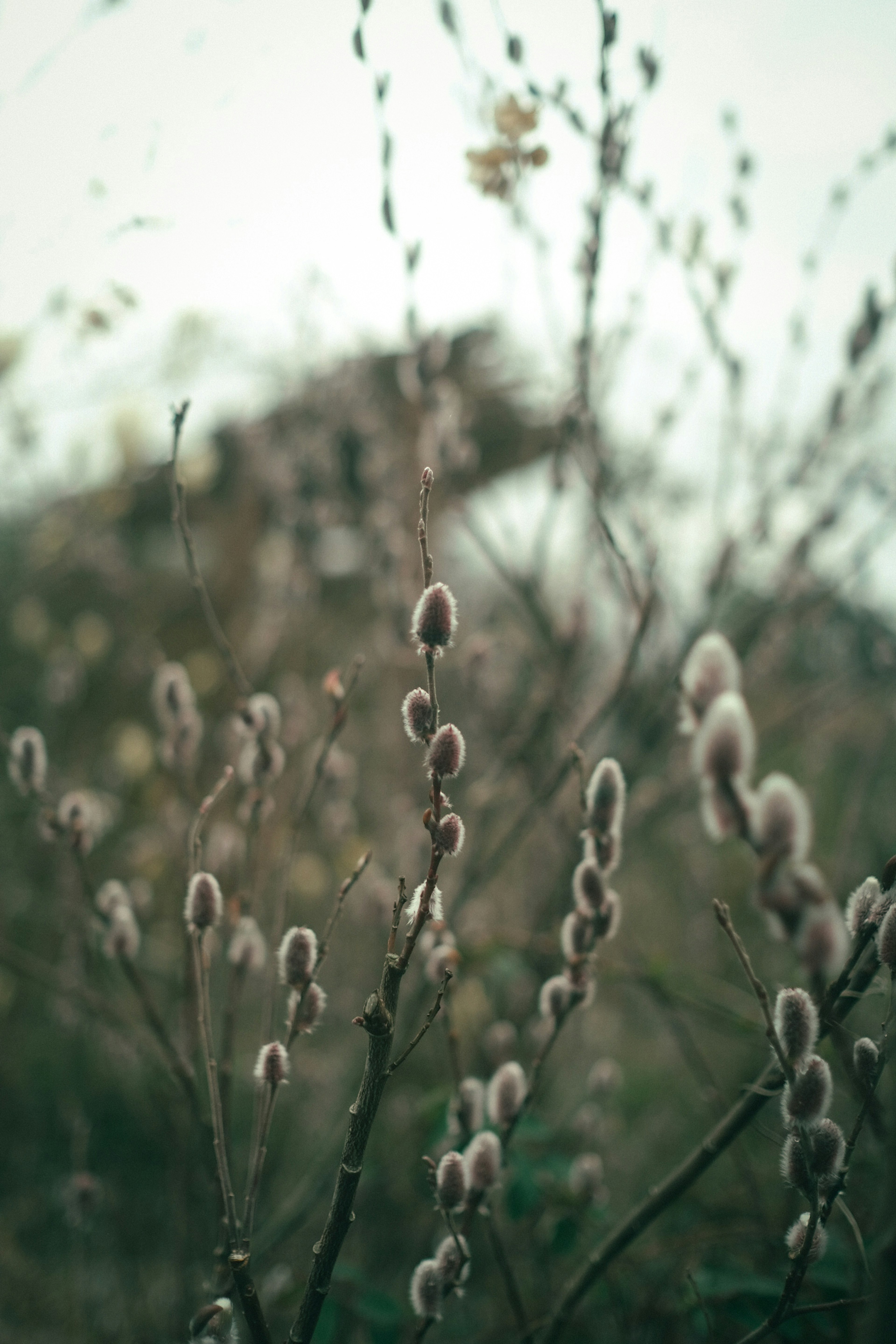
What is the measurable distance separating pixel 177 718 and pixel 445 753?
52 cm

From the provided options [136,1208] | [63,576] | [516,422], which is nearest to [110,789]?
[63,576]

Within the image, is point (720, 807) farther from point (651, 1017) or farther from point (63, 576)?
point (63, 576)

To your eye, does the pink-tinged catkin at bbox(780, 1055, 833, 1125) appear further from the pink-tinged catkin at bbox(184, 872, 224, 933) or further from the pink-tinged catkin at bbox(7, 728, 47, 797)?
the pink-tinged catkin at bbox(7, 728, 47, 797)

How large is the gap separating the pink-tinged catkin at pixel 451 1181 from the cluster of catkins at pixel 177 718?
0.56 meters

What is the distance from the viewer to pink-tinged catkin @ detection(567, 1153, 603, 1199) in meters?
1.14

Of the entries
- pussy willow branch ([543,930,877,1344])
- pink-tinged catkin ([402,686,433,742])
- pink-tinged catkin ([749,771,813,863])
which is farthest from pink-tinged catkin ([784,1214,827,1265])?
pink-tinged catkin ([402,686,433,742])

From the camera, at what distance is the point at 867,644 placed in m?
1.59

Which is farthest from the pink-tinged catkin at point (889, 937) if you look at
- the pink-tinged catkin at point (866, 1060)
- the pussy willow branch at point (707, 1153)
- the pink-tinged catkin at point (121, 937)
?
the pink-tinged catkin at point (121, 937)

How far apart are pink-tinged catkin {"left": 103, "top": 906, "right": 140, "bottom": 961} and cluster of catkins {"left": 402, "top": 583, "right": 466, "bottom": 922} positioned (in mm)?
418

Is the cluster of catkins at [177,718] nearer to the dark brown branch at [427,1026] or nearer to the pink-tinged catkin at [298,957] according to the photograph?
the pink-tinged catkin at [298,957]

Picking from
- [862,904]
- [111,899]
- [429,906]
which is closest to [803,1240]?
[862,904]

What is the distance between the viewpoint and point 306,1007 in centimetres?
70

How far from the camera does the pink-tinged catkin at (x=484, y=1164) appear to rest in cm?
74

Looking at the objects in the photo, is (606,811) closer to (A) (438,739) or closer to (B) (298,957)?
(A) (438,739)
